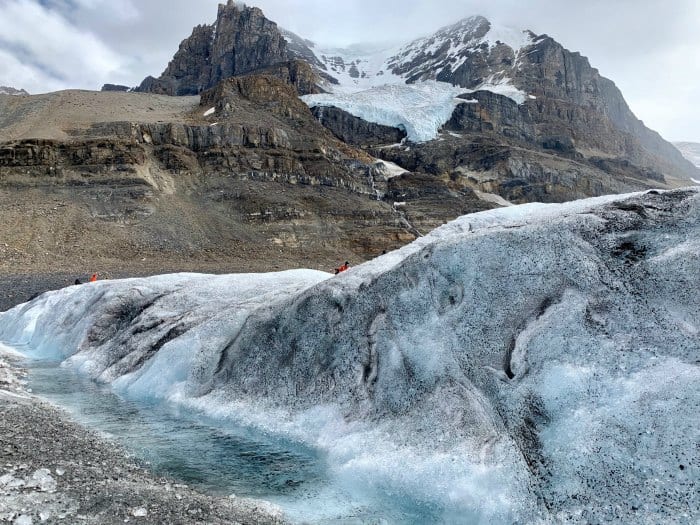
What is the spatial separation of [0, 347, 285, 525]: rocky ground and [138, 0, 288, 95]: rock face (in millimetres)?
160161

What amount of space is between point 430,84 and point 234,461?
131 meters

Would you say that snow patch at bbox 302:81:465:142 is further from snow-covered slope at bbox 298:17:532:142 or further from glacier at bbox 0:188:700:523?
glacier at bbox 0:188:700:523

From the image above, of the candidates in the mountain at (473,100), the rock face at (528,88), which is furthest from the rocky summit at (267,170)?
the rock face at (528,88)

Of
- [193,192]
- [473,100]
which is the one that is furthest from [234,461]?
[473,100]

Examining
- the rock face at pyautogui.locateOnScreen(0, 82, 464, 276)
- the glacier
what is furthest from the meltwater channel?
the rock face at pyautogui.locateOnScreen(0, 82, 464, 276)

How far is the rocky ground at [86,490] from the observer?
5.30 m

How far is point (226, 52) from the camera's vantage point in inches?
6280

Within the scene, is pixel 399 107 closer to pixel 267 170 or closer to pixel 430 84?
pixel 430 84

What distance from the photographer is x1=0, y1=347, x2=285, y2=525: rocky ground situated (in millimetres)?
5301

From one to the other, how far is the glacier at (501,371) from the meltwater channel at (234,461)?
248mm

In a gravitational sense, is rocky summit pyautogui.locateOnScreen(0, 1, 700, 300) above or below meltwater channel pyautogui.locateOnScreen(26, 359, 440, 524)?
above

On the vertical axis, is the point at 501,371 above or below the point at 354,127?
below

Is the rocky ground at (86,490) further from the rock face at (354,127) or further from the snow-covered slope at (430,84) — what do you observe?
the snow-covered slope at (430,84)

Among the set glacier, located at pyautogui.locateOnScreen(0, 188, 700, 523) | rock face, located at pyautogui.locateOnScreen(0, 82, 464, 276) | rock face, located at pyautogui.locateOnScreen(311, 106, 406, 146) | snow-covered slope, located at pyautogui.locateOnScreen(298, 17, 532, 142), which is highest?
snow-covered slope, located at pyautogui.locateOnScreen(298, 17, 532, 142)
